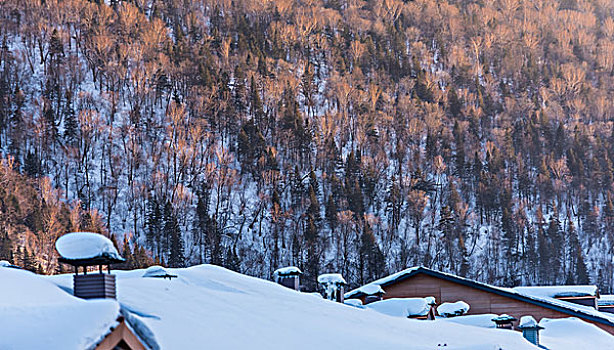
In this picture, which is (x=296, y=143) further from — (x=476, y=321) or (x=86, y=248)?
(x=86, y=248)

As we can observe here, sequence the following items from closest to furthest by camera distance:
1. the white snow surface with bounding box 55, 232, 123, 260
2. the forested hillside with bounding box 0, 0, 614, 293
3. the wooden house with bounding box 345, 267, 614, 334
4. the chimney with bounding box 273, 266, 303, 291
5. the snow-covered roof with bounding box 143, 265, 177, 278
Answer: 1. the white snow surface with bounding box 55, 232, 123, 260
2. the snow-covered roof with bounding box 143, 265, 177, 278
3. the chimney with bounding box 273, 266, 303, 291
4. the wooden house with bounding box 345, 267, 614, 334
5. the forested hillside with bounding box 0, 0, 614, 293

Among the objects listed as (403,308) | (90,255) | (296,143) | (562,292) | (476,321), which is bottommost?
(90,255)

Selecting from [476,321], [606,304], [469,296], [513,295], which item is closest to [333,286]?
[476,321]

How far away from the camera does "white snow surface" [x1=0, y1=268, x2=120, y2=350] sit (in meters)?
7.56

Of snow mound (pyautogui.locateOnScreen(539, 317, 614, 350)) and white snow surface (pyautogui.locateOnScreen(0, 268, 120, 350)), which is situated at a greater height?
snow mound (pyautogui.locateOnScreen(539, 317, 614, 350))

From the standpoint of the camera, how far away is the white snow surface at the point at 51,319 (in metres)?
7.56

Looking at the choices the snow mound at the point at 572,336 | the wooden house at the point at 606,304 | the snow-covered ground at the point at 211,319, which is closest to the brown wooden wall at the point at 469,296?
the snow mound at the point at 572,336

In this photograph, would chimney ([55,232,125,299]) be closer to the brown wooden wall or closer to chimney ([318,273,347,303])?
chimney ([318,273,347,303])

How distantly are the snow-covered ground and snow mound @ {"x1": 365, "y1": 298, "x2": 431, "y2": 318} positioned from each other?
3146 mm

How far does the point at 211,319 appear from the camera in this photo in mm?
12141

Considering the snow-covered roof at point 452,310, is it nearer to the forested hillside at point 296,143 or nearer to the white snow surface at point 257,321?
the white snow surface at point 257,321

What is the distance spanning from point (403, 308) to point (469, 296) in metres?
8.93

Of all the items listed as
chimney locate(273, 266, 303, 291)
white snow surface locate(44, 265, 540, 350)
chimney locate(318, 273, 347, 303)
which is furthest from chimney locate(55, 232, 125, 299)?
chimney locate(318, 273, 347, 303)

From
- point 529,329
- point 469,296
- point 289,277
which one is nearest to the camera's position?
point 529,329
